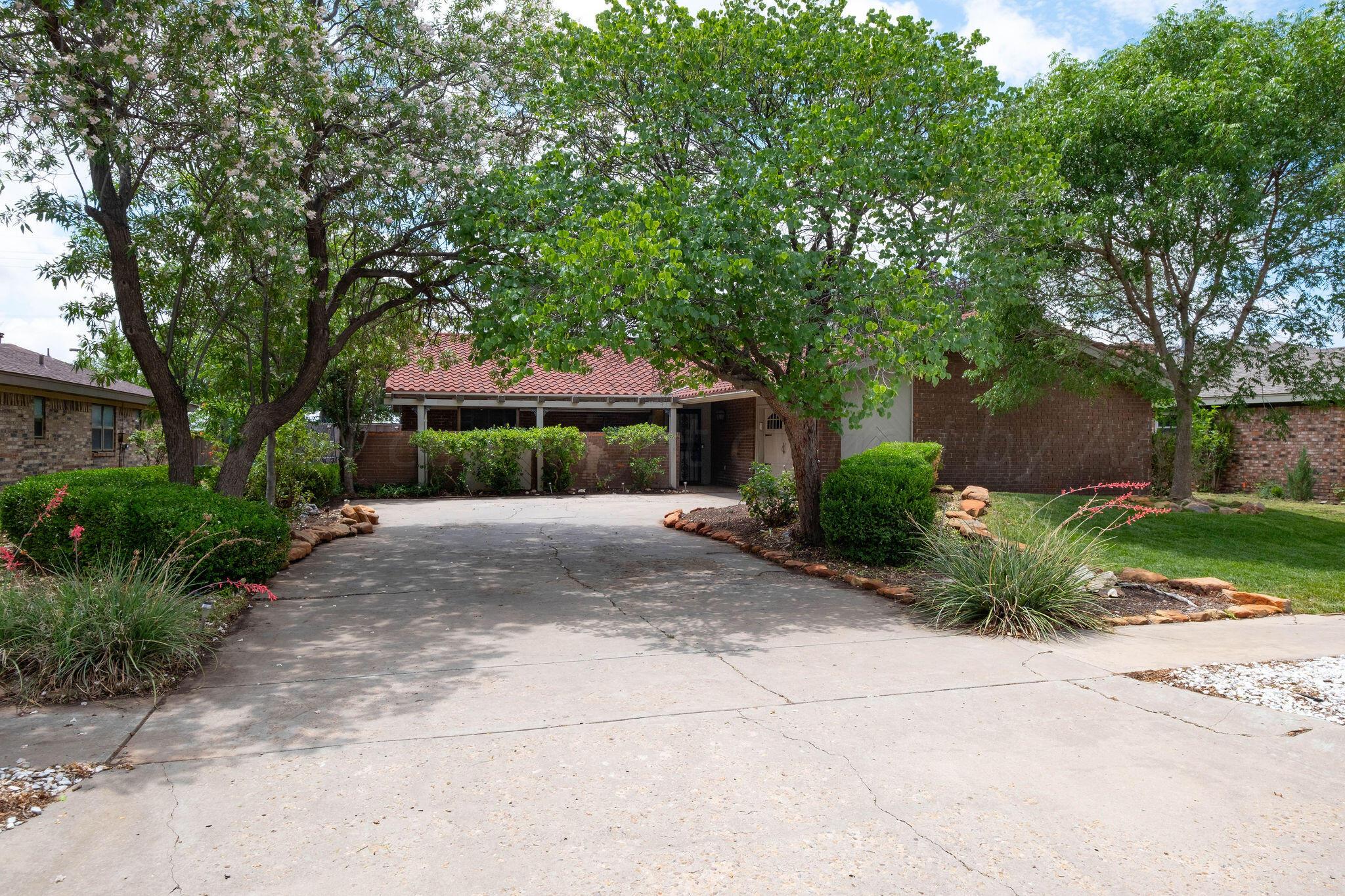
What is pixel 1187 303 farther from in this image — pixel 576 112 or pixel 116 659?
pixel 116 659

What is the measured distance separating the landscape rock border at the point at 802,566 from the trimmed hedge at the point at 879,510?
1.60ft

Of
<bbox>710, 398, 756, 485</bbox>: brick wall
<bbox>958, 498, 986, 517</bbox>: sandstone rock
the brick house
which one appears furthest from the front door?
<bbox>958, 498, 986, 517</bbox>: sandstone rock

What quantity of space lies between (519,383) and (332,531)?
907cm

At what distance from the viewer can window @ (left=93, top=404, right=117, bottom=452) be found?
18.8 metres

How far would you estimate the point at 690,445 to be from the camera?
2442cm

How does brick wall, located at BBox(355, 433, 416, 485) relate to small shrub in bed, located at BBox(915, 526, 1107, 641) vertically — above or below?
above

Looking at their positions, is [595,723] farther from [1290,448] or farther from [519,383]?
[1290,448]

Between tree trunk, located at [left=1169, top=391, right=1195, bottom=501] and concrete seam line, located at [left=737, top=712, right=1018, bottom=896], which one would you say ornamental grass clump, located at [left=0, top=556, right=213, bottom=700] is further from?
tree trunk, located at [left=1169, top=391, right=1195, bottom=501]

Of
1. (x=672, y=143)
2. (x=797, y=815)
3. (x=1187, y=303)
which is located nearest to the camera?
(x=797, y=815)

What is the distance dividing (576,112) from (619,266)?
3.50 m

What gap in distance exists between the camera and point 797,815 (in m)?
3.54

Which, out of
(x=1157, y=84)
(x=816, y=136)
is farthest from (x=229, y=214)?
(x=1157, y=84)

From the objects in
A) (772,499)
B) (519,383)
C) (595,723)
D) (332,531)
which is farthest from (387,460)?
(595,723)

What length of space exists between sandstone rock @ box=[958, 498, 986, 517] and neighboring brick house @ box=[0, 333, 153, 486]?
1272 cm
